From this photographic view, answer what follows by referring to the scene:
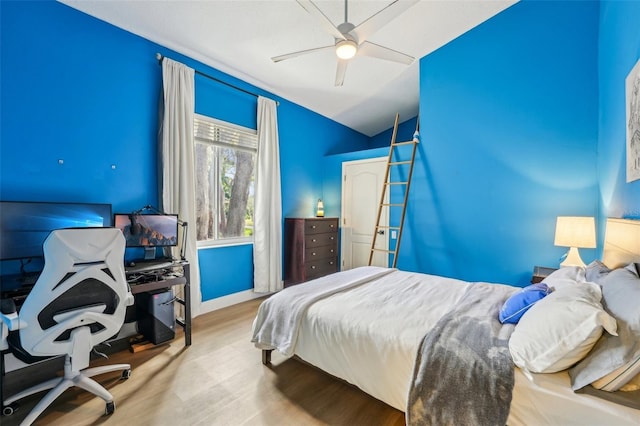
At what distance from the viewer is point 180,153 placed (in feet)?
8.89

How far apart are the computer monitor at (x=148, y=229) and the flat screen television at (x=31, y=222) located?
240 millimetres

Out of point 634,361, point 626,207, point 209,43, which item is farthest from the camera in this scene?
point 209,43

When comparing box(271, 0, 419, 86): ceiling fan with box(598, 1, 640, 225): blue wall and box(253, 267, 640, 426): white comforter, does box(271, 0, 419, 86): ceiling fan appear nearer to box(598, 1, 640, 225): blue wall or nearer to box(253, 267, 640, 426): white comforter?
box(598, 1, 640, 225): blue wall

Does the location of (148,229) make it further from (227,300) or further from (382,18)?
(382,18)

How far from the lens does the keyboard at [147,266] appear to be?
207cm

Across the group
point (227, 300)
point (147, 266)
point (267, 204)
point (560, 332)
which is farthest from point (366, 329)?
point (267, 204)

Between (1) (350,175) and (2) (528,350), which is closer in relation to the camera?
(2) (528,350)

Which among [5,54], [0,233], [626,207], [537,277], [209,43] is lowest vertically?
[537,277]

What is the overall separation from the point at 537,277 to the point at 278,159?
3.17 m

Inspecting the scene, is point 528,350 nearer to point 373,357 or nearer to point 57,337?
point 373,357

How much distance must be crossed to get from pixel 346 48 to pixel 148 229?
2.27m

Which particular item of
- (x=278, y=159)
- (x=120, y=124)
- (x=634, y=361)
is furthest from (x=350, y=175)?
(x=634, y=361)

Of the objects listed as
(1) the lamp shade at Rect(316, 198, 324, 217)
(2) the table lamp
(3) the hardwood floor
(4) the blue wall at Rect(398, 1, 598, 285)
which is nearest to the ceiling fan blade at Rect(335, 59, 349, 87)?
(4) the blue wall at Rect(398, 1, 598, 285)

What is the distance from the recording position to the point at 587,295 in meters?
1.19
